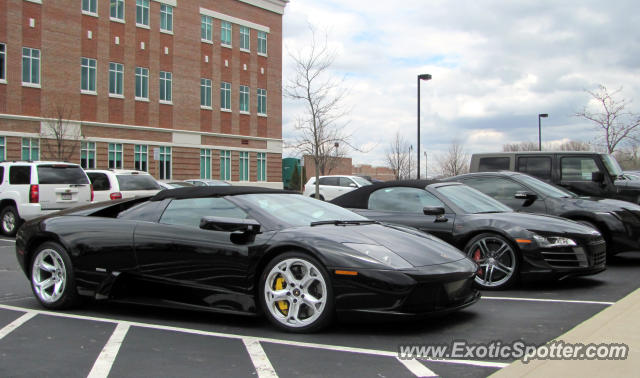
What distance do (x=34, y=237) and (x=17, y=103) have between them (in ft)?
87.9

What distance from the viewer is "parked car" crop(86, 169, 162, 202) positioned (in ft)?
52.4

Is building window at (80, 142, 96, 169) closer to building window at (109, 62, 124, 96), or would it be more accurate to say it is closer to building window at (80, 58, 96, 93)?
building window at (80, 58, 96, 93)

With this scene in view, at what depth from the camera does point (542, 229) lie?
6.74m

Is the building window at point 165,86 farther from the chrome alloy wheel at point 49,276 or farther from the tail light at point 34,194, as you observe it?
the chrome alloy wheel at point 49,276

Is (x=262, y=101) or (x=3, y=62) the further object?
(x=262, y=101)

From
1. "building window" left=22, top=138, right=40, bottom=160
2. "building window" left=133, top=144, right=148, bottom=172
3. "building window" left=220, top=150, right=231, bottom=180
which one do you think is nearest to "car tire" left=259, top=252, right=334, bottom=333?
"building window" left=22, top=138, right=40, bottom=160

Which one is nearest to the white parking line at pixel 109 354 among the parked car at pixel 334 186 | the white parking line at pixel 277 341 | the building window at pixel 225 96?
the white parking line at pixel 277 341

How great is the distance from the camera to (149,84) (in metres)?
35.8

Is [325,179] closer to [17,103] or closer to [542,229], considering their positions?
[17,103]

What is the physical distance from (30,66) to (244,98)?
15032 mm

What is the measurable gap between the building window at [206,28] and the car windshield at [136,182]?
80.3 feet

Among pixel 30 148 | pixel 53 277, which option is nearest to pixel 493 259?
pixel 53 277

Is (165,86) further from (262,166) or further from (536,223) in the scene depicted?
(536,223)

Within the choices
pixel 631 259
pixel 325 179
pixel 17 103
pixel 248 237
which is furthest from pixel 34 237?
pixel 17 103
